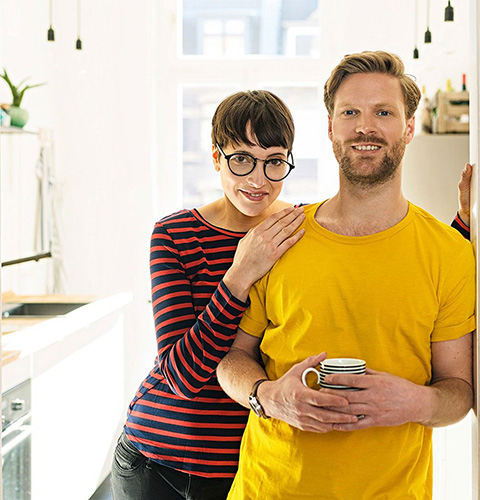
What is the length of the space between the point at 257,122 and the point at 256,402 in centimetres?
62

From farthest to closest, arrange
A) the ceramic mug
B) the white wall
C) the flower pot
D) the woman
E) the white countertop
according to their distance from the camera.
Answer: the white wall < the flower pot < the white countertop < the woman < the ceramic mug

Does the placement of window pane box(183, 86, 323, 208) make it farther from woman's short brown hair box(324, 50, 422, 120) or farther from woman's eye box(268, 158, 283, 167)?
woman's short brown hair box(324, 50, 422, 120)

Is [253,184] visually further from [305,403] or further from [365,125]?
[305,403]

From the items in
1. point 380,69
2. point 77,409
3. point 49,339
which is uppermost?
point 380,69

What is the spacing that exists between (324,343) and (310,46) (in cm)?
372

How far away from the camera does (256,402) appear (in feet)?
4.30

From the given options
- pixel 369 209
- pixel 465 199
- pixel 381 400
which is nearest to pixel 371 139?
pixel 369 209

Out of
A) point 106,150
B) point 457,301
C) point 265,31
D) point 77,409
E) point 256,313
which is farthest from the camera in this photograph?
point 265,31

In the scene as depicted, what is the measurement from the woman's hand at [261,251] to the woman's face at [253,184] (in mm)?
143

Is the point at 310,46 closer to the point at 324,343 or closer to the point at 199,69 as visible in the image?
the point at 199,69

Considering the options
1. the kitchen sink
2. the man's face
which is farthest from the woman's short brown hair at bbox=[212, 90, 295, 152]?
the kitchen sink

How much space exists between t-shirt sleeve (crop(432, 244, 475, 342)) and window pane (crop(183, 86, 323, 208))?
3.44 m

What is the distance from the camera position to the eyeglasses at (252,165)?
155cm

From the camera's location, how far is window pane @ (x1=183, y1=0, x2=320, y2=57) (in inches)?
184
